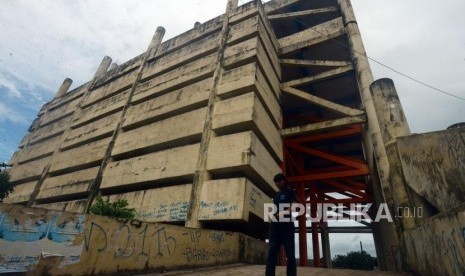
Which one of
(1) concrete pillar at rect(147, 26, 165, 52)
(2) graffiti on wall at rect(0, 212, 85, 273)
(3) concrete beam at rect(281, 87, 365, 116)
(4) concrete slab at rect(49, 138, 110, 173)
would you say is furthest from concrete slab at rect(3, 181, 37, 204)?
(3) concrete beam at rect(281, 87, 365, 116)

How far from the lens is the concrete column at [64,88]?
2623cm

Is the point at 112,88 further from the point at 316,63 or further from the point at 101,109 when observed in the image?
the point at 316,63

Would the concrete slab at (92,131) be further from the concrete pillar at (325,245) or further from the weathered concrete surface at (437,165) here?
the concrete pillar at (325,245)

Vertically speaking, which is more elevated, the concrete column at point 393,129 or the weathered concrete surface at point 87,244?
the concrete column at point 393,129

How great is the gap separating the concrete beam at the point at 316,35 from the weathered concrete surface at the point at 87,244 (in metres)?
11.9

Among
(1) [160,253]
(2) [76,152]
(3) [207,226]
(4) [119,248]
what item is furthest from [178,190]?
(2) [76,152]

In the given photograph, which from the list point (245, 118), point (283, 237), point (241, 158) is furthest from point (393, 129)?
point (245, 118)

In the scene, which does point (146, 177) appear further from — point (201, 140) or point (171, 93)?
point (171, 93)

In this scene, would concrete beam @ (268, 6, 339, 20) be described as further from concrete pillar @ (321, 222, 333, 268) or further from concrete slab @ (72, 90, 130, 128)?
concrete pillar @ (321, 222, 333, 268)

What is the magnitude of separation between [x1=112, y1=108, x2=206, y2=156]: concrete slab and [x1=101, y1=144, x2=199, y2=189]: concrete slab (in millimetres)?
698

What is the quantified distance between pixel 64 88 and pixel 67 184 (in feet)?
49.6

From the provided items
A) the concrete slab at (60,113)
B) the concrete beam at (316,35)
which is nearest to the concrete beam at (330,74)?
the concrete beam at (316,35)

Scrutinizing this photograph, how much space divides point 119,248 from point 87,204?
35.3ft

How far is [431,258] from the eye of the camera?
356 centimetres
